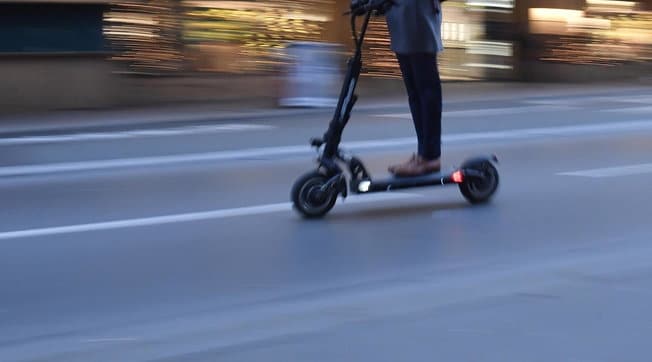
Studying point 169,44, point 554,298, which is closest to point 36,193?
point 554,298

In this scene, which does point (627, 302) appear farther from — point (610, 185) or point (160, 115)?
point (160, 115)

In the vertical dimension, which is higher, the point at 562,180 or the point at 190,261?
the point at 190,261

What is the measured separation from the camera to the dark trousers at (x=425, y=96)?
298 inches

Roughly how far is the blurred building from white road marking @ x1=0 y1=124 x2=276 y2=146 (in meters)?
2.92

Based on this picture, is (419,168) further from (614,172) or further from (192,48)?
(192,48)

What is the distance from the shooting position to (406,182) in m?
7.61

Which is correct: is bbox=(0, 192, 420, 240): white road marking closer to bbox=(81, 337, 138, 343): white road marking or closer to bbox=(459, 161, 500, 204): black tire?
bbox=(459, 161, 500, 204): black tire

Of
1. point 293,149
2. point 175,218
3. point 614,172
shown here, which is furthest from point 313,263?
point 293,149

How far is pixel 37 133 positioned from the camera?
13.4m

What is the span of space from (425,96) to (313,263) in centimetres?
174

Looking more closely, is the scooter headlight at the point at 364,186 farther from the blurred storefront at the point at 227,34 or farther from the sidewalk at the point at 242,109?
the blurred storefront at the point at 227,34

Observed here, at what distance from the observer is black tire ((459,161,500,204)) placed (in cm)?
789

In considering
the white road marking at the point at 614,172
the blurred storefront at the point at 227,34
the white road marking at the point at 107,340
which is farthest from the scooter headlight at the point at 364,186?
the blurred storefront at the point at 227,34

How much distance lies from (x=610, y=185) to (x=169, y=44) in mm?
9610
